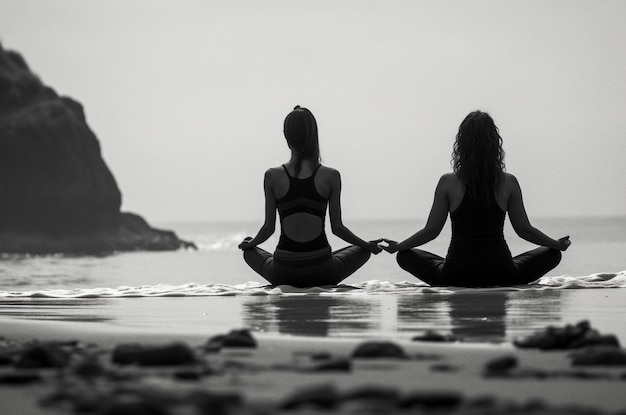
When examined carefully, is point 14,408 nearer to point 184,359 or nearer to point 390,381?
point 184,359

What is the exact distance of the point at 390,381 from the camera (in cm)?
366

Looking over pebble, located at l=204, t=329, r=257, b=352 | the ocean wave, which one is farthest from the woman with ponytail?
pebble, located at l=204, t=329, r=257, b=352

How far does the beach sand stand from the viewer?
3.11m

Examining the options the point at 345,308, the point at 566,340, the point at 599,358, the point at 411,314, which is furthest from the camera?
the point at 345,308

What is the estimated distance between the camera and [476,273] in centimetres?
890

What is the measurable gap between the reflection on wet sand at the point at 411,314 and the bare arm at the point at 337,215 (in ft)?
3.37

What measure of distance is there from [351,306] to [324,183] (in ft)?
6.50

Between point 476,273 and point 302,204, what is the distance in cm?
163

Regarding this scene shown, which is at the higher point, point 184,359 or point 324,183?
point 324,183

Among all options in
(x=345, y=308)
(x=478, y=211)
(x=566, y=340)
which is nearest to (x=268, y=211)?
(x=478, y=211)

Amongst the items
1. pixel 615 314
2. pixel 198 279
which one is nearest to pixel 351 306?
pixel 615 314

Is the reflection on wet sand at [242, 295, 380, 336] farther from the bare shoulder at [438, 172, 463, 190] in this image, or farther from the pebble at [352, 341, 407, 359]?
the bare shoulder at [438, 172, 463, 190]

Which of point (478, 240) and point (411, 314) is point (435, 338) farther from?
point (478, 240)

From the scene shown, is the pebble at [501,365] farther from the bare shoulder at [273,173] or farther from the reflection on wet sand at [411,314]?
the bare shoulder at [273,173]
